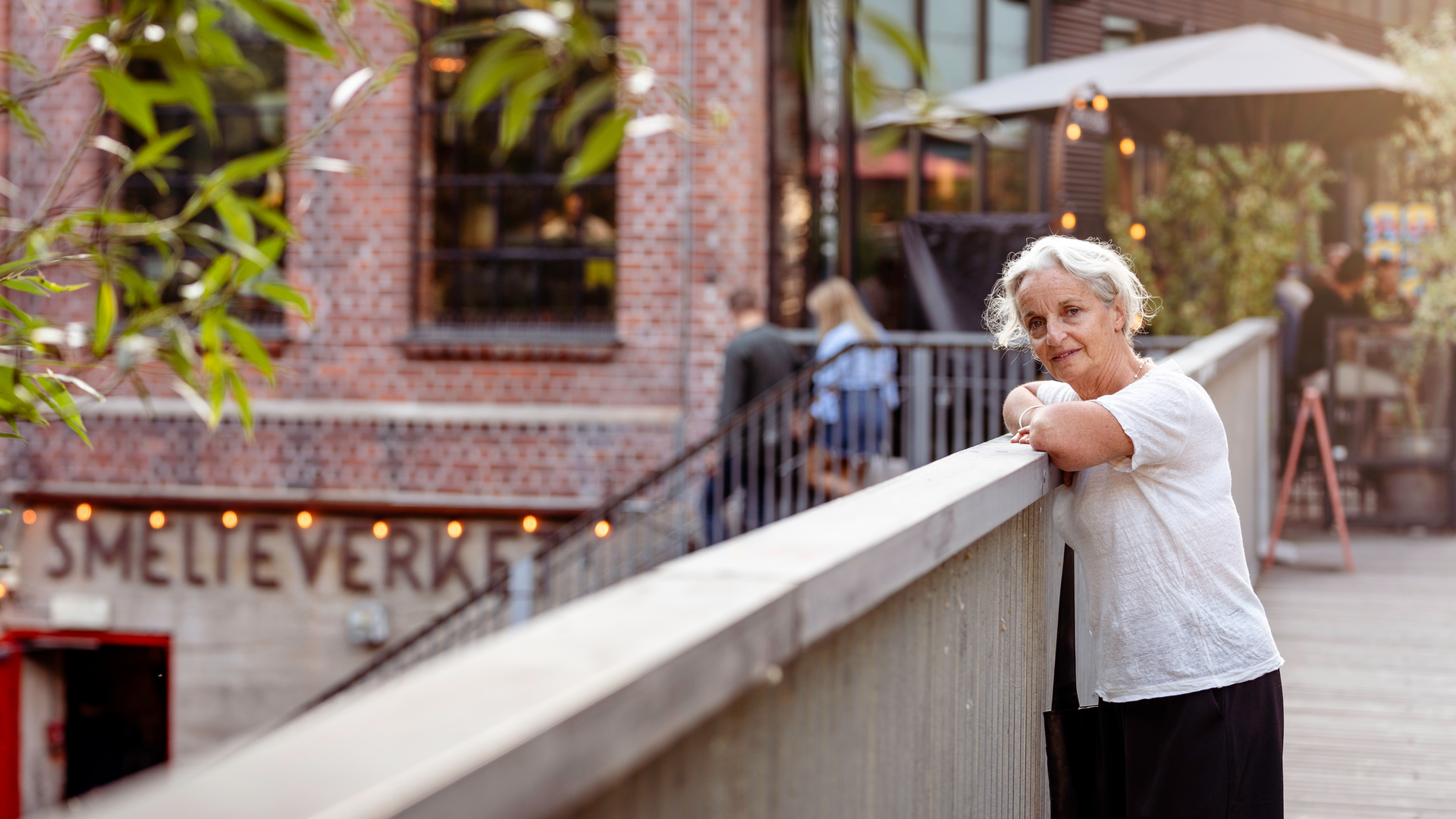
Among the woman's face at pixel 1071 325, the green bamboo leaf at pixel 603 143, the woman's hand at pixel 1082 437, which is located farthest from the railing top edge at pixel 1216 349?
the green bamboo leaf at pixel 603 143

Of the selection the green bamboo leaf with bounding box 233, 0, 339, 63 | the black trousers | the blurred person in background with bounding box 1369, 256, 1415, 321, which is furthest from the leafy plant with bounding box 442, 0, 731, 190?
the blurred person in background with bounding box 1369, 256, 1415, 321

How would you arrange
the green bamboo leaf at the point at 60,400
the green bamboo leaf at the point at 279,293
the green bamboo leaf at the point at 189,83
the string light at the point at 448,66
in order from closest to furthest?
the green bamboo leaf at the point at 189,83
the green bamboo leaf at the point at 60,400
the green bamboo leaf at the point at 279,293
the string light at the point at 448,66

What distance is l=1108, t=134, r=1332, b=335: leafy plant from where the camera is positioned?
10.5m

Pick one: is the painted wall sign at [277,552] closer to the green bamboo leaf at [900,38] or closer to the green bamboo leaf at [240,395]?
the green bamboo leaf at [240,395]

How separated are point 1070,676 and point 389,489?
A: 812 centimetres

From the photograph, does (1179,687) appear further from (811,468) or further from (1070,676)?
(811,468)

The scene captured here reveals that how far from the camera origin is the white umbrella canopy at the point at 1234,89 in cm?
899

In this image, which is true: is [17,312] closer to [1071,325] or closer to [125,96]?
[125,96]

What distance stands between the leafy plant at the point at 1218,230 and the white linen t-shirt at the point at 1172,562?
25.6 feet

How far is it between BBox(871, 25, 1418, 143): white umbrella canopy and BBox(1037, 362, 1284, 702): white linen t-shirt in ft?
21.4

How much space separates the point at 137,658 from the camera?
10.8 metres

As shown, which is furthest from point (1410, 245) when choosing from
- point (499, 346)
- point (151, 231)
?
point (151, 231)

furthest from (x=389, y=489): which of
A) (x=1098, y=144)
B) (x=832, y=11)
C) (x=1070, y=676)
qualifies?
(x=832, y=11)

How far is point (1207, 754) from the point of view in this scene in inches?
98.0
